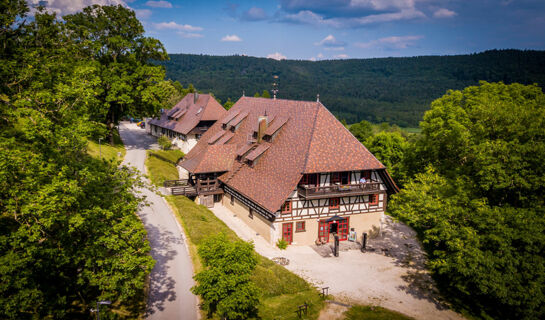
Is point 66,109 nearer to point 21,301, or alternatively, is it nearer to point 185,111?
point 21,301

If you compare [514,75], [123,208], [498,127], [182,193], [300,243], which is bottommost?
[300,243]

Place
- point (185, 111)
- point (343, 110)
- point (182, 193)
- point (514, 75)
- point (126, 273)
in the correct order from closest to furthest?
1. point (126, 273)
2. point (182, 193)
3. point (185, 111)
4. point (514, 75)
5. point (343, 110)

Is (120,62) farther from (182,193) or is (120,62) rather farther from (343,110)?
(343,110)

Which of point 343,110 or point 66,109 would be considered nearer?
point 66,109

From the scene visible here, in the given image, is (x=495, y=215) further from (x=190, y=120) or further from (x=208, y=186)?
(x=190, y=120)

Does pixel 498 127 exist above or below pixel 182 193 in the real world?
above

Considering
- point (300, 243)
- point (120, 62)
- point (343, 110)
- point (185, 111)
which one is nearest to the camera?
point (300, 243)

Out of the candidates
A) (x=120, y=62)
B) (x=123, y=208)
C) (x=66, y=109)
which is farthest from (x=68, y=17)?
(x=123, y=208)
